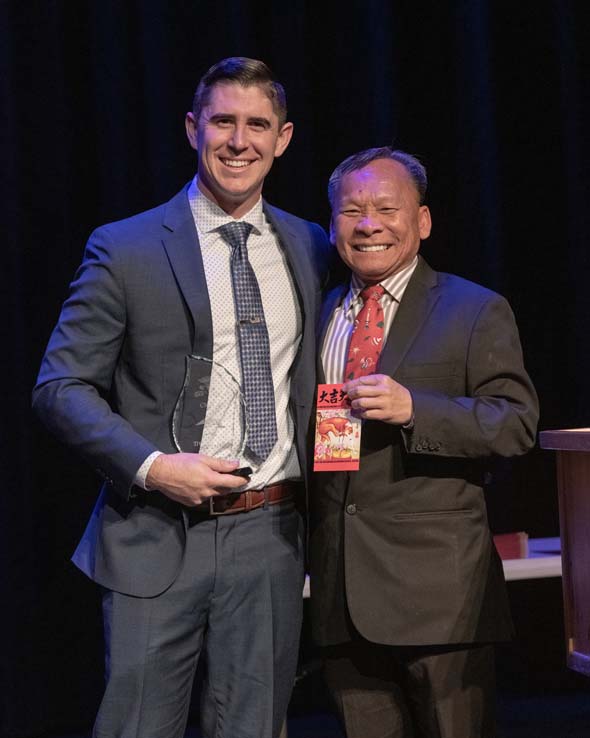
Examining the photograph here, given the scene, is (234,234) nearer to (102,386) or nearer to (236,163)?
(236,163)

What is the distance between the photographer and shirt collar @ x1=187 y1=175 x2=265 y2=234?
2.19 meters

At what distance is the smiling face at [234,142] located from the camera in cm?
216

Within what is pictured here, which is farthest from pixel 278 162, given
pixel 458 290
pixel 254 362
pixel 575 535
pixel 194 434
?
pixel 575 535

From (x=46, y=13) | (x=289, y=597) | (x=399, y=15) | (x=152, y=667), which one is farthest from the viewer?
(x=399, y=15)

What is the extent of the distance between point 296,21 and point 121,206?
81cm

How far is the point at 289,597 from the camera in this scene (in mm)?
2141

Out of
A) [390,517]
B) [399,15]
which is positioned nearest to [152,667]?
[390,517]

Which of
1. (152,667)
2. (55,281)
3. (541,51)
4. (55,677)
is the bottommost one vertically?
(55,677)

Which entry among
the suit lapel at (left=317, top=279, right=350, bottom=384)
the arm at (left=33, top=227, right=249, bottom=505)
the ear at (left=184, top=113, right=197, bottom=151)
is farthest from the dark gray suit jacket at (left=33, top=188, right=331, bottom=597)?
the ear at (left=184, top=113, right=197, bottom=151)

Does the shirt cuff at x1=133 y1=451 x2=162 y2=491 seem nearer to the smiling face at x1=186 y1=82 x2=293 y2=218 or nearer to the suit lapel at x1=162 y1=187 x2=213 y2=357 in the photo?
the suit lapel at x1=162 y1=187 x2=213 y2=357

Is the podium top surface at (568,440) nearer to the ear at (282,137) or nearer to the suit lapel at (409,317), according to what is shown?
the suit lapel at (409,317)

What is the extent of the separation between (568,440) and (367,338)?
49 centimetres

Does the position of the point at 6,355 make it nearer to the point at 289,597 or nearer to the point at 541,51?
the point at 289,597

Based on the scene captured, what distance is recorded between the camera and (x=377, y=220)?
220 centimetres
